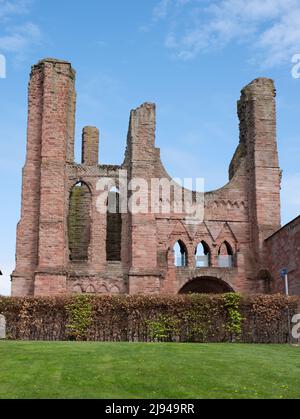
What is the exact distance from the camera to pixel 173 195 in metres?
29.8

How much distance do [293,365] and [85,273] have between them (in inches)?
602

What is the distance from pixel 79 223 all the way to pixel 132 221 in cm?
391

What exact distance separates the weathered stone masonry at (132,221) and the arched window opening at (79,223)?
0.05m

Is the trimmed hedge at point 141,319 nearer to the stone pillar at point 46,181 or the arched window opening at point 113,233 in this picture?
the stone pillar at point 46,181

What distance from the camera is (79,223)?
3147cm

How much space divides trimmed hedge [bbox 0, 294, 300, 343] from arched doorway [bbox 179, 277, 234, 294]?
9485 millimetres

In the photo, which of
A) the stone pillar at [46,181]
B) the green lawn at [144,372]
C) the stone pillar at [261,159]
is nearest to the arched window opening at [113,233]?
the stone pillar at [46,181]

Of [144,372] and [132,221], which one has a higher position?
[132,221]

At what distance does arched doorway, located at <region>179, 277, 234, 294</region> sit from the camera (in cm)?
3005

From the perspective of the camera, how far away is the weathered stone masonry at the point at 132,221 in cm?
2800

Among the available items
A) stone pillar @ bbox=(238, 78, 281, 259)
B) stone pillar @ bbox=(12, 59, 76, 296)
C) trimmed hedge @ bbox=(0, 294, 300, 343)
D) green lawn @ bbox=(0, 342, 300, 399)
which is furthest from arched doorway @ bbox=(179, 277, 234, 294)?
green lawn @ bbox=(0, 342, 300, 399)

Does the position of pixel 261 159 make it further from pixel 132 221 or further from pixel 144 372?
pixel 144 372

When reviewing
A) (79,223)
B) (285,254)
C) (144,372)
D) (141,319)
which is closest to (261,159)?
(285,254)
